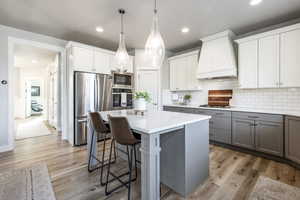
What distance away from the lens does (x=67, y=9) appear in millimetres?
2391

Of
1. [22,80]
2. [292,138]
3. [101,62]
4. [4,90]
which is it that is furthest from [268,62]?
[22,80]

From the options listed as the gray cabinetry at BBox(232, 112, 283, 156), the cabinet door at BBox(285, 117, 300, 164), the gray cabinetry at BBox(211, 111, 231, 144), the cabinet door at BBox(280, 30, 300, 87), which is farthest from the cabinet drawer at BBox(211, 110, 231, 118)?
the cabinet door at BBox(280, 30, 300, 87)

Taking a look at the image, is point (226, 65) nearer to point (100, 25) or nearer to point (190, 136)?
point (190, 136)

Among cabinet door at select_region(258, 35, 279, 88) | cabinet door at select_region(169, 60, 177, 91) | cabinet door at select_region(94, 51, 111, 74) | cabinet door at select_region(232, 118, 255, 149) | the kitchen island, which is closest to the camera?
the kitchen island

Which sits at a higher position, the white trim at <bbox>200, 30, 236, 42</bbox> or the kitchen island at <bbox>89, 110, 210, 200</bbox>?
the white trim at <bbox>200, 30, 236, 42</bbox>

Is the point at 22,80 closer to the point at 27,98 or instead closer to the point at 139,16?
the point at 27,98

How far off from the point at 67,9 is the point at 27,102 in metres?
7.29

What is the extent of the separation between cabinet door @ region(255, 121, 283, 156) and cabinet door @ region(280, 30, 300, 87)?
0.81m

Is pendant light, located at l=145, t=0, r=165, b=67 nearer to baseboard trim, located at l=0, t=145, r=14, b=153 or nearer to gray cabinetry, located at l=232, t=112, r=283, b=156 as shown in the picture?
gray cabinetry, located at l=232, t=112, r=283, b=156

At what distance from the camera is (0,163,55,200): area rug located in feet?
5.39

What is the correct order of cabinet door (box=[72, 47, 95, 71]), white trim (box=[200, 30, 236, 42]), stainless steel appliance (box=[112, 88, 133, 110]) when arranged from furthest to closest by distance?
1. stainless steel appliance (box=[112, 88, 133, 110])
2. cabinet door (box=[72, 47, 95, 71])
3. white trim (box=[200, 30, 236, 42])

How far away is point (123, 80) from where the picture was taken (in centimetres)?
412

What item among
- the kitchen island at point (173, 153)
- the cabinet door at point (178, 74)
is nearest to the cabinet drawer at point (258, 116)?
the kitchen island at point (173, 153)

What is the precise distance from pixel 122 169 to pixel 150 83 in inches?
107
